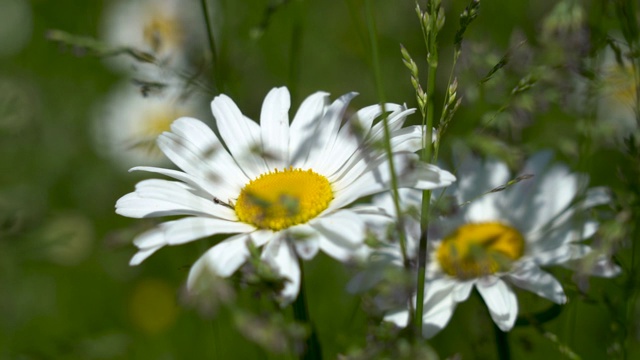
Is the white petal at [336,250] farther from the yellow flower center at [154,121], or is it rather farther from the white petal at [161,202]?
the yellow flower center at [154,121]

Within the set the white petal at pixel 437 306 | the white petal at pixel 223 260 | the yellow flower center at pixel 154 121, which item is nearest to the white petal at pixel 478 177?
the white petal at pixel 437 306

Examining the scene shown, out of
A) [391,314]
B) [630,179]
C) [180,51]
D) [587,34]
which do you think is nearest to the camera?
[630,179]

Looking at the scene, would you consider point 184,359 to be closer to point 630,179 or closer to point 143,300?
point 143,300

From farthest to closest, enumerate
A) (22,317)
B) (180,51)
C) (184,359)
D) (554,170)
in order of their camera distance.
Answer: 1. (180,51)
2. (22,317)
3. (184,359)
4. (554,170)

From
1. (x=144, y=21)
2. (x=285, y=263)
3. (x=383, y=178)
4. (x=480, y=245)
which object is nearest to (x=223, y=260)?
(x=285, y=263)

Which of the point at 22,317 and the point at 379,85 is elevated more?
the point at 379,85

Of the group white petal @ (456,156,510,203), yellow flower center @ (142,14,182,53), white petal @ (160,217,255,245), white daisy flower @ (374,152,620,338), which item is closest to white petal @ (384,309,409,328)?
white daisy flower @ (374,152,620,338)

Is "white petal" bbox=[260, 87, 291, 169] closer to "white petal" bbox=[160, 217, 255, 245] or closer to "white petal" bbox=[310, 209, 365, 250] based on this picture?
"white petal" bbox=[160, 217, 255, 245]

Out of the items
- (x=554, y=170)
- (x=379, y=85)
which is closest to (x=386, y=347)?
(x=379, y=85)
